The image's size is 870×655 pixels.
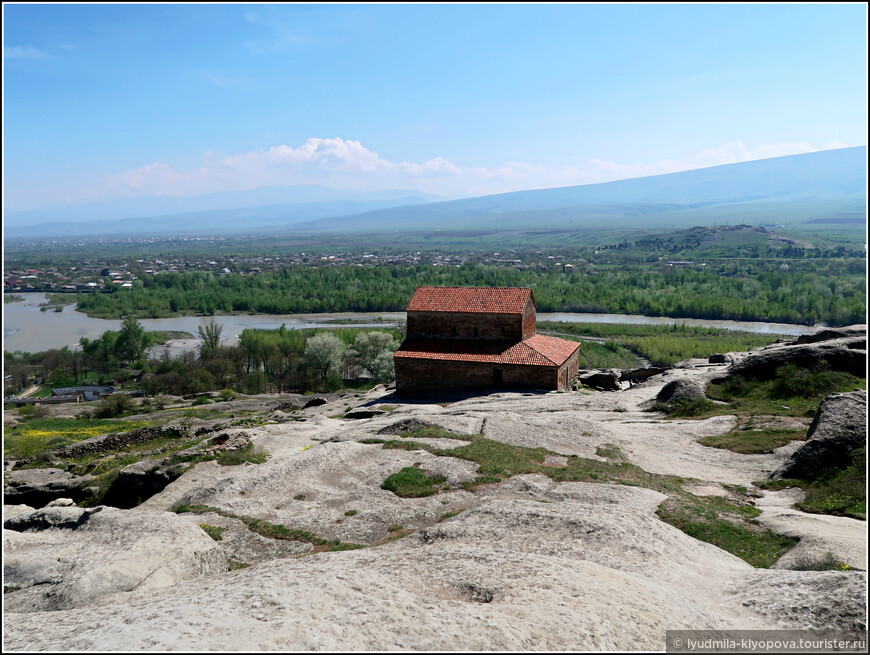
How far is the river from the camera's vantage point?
83.7m

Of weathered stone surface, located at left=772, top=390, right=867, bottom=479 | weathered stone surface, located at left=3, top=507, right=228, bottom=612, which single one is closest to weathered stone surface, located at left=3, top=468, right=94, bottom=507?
weathered stone surface, located at left=3, top=507, right=228, bottom=612

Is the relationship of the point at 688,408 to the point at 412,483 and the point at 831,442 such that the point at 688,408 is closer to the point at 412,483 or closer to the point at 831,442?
the point at 831,442

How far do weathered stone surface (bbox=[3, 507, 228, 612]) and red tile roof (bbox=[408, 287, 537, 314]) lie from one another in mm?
22249

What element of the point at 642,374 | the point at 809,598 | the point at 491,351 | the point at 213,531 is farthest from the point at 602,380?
the point at 809,598

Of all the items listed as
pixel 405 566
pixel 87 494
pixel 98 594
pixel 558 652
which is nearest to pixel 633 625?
pixel 558 652

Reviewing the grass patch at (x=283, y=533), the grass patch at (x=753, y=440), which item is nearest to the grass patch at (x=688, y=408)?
the grass patch at (x=753, y=440)

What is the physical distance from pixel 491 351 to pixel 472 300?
3.68 meters

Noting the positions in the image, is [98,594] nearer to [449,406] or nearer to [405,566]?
[405,566]

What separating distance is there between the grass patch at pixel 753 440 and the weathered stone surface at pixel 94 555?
1543 centimetres


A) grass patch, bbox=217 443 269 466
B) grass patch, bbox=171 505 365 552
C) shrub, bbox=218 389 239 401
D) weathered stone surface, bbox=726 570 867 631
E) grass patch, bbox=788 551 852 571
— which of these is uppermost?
weathered stone surface, bbox=726 570 867 631

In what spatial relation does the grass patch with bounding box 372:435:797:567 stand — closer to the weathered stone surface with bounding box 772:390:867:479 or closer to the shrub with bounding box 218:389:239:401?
the weathered stone surface with bounding box 772:390:867:479

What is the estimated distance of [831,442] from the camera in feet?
47.6

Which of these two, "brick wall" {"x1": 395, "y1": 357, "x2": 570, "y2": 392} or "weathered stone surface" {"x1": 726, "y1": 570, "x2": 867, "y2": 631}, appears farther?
"brick wall" {"x1": 395, "y1": 357, "x2": 570, "y2": 392}

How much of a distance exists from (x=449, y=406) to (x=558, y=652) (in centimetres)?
2023
